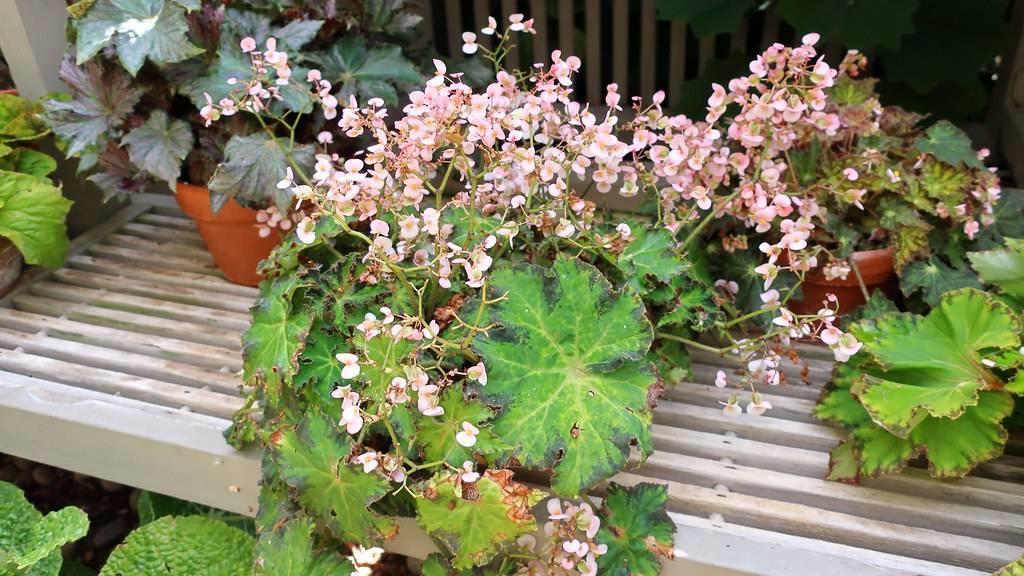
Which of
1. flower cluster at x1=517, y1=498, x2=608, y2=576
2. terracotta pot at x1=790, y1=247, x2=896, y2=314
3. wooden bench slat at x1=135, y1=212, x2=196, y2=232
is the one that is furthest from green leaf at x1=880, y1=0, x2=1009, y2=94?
wooden bench slat at x1=135, y1=212, x2=196, y2=232

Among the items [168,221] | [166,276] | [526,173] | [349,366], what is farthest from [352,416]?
[168,221]

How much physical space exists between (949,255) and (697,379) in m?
0.48

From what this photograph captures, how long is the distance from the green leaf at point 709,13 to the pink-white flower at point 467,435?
1.25m

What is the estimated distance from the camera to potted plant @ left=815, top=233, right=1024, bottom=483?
1.04 m

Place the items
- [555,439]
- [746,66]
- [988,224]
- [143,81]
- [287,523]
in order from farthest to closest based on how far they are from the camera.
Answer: [746,66], [143,81], [988,224], [287,523], [555,439]

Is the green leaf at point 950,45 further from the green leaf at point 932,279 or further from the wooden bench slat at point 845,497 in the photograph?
the wooden bench slat at point 845,497

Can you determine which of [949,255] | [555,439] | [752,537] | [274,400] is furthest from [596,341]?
[949,255]

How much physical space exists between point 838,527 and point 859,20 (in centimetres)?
109

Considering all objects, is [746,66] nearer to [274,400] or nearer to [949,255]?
[949,255]

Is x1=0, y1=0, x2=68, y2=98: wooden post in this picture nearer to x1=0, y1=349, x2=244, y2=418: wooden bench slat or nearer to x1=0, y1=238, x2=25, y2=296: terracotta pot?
x1=0, y1=238, x2=25, y2=296: terracotta pot

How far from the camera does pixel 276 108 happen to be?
138cm

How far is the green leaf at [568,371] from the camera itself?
993 millimetres

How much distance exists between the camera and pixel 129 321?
1.57m

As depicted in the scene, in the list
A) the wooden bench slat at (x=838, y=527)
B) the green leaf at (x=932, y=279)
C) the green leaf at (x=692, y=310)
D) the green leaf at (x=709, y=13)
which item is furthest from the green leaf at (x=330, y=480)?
the green leaf at (x=709, y=13)
